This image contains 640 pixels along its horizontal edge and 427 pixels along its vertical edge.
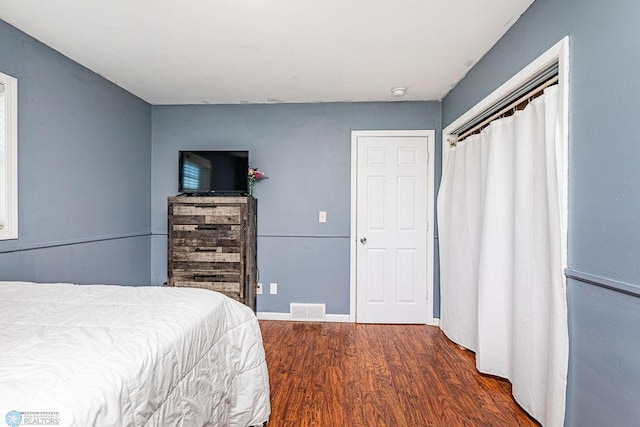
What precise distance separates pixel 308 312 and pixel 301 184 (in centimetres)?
139

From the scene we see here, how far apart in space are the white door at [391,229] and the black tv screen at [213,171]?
4.06 feet

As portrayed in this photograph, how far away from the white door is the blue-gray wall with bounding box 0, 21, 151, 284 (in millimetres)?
2329

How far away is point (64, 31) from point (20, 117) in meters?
0.64

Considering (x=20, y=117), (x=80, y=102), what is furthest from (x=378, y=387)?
(x=80, y=102)

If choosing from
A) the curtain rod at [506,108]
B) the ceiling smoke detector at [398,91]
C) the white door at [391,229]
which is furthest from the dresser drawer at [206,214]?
the curtain rod at [506,108]

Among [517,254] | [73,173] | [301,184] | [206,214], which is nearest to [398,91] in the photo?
[301,184]

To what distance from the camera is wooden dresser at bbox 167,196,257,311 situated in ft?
11.1

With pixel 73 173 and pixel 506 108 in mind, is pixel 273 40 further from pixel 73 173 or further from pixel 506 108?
pixel 73 173

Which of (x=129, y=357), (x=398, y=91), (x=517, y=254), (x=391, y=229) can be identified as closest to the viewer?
(x=129, y=357)

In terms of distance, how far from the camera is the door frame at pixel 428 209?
3672mm

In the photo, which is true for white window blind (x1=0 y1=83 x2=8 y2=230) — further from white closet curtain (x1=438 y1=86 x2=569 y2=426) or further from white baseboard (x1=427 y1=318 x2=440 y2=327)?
white baseboard (x1=427 y1=318 x2=440 y2=327)

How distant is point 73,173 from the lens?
9.00ft

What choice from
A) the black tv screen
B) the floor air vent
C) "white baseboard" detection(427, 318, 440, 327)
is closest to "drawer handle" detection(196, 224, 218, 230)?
the black tv screen

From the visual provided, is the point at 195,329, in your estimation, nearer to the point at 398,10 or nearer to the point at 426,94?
the point at 398,10
